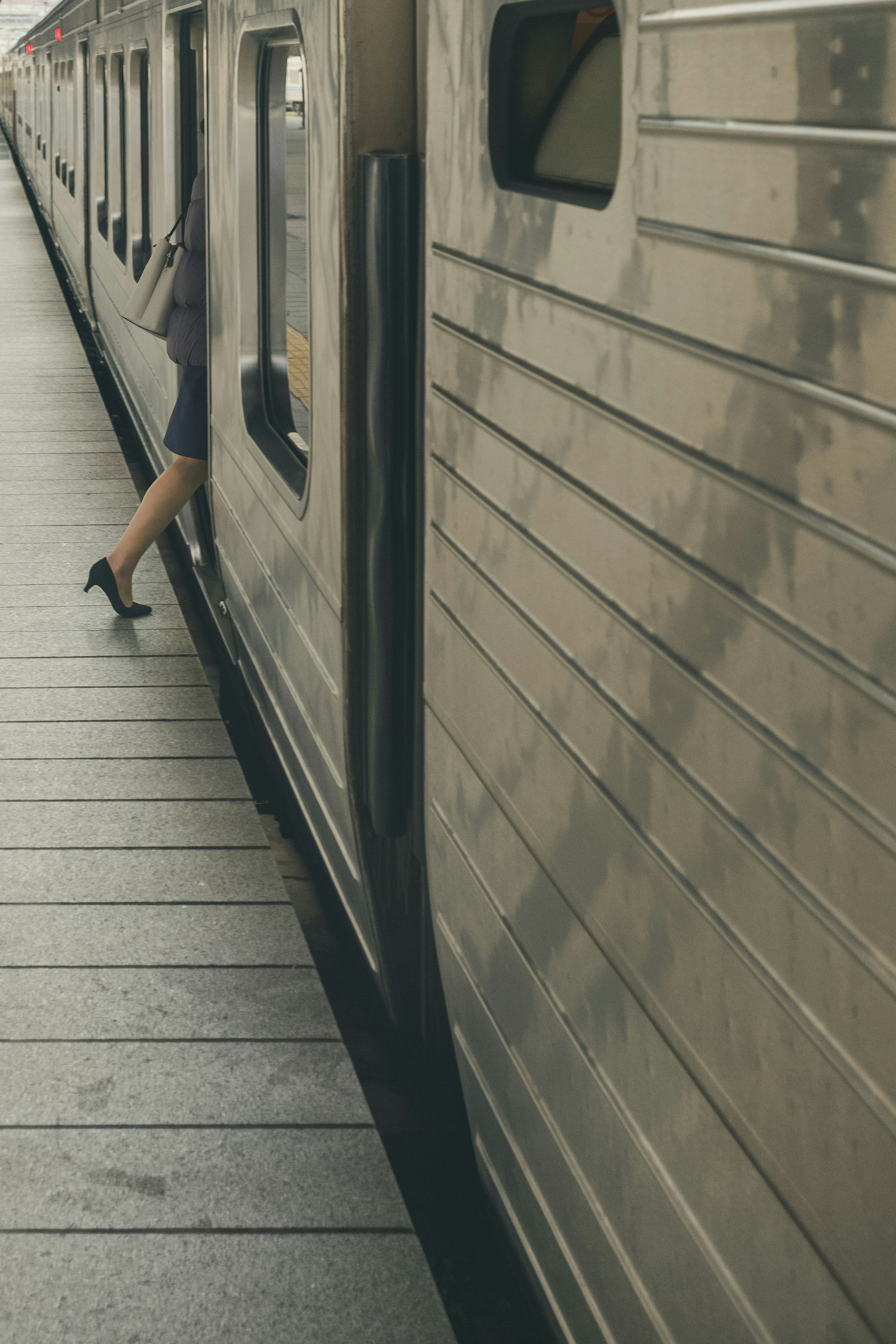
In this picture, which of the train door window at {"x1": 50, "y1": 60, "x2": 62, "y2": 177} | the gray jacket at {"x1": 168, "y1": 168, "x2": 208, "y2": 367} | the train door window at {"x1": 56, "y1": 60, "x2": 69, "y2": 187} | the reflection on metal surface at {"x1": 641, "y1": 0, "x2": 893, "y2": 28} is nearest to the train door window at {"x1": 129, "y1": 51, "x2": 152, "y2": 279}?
the gray jacket at {"x1": 168, "y1": 168, "x2": 208, "y2": 367}

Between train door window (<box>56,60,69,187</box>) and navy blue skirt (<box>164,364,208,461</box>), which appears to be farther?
train door window (<box>56,60,69,187</box>)

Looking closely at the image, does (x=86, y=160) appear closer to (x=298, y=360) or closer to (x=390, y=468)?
(x=298, y=360)

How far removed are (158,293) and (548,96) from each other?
2630 millimetres

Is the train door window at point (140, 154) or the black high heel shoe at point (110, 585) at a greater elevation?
the train door window at point (140, 154)

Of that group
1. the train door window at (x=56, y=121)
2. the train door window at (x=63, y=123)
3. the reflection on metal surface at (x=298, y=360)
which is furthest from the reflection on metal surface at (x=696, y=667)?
the train door window at (x=56, y=121)

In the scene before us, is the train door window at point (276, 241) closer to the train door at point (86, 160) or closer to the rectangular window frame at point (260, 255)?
the rectangular window frame at point (260, 255)

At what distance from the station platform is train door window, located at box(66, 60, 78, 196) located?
26.5 ft

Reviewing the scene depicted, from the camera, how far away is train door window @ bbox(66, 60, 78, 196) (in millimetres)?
10633

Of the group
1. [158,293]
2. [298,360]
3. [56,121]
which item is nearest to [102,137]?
[298,360]

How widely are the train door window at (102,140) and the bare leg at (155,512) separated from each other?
432 centimetres

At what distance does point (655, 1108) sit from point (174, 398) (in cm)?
409

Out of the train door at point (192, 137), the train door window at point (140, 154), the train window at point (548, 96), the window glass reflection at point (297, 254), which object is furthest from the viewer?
the train door window at point (140, 154)

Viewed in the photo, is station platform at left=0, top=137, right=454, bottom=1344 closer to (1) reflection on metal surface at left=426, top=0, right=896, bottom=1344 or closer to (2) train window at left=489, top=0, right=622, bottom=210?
(1) reflection on metal surface at left=426, top=0, right=896, bottom=1344

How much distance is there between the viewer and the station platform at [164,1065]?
1.66 m
